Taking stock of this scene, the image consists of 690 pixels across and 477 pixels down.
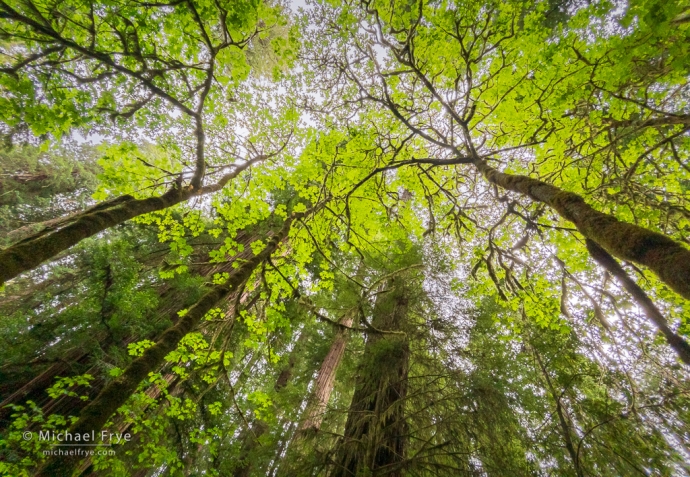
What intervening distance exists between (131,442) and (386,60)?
33.5ft

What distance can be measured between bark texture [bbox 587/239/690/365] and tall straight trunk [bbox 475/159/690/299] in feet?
0.52

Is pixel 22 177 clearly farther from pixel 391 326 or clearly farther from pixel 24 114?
pixel 391 326

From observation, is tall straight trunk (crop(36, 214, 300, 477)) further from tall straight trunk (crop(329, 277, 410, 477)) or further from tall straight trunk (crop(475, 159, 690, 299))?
tall straight trunk (crop(475, 159, 690, 299))

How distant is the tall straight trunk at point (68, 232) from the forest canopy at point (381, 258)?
0.08ft

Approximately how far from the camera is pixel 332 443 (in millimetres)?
3945

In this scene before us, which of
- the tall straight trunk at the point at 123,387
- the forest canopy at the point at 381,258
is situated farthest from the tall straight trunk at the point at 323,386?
the tall straight trunk at the point at 123,387

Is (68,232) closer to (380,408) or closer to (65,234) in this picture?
(65,234)

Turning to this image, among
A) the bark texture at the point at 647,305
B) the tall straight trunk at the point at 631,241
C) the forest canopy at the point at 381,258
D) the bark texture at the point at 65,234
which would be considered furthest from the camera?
the forest canopy at the point at 381,258

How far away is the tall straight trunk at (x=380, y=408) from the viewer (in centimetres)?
345

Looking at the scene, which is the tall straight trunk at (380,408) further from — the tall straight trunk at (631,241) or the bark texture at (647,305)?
the tall straight trunk at (631,241)

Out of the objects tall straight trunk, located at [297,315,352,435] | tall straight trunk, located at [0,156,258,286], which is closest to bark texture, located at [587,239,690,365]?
tall straight trunk, located at [297,315,352,435]

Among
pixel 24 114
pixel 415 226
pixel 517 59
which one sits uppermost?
pixel 517 59

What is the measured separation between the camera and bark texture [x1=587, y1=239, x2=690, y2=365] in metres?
1.81

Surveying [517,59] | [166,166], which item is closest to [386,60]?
[517,59]
